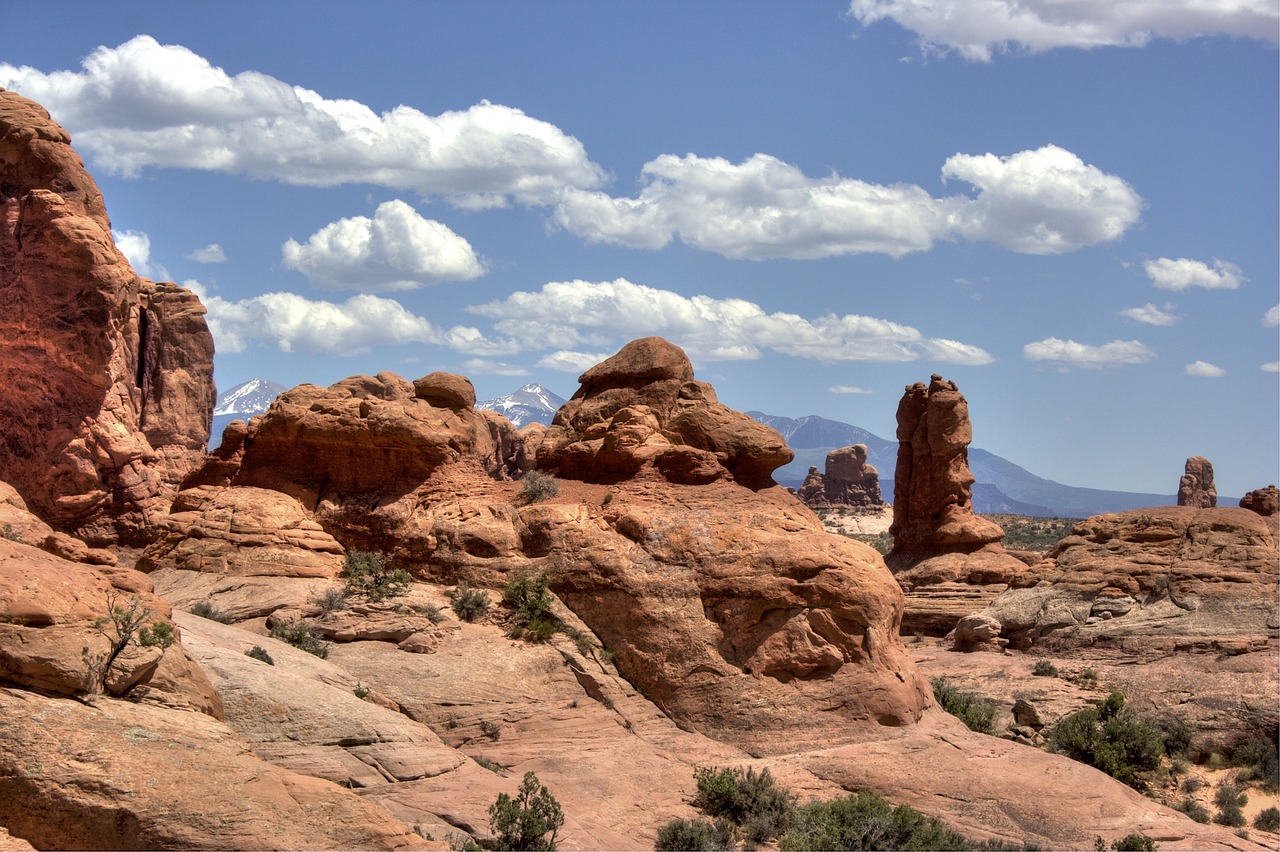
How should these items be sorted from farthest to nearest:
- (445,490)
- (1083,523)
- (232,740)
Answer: (1083,523) → (445,490) → (232,740)

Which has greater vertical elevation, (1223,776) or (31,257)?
(31,257)

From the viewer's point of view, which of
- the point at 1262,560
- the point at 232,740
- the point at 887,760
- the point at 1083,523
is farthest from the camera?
the point at 1083,523

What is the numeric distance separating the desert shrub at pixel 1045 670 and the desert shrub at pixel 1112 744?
4347 mm

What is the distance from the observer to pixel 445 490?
2211 cm

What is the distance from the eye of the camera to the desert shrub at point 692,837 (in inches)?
607

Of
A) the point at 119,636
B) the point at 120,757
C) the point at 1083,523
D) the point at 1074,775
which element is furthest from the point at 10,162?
the point at 1083,523

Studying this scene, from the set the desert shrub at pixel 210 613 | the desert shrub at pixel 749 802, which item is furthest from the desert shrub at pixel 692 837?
the desert shrub at pixel 210 613

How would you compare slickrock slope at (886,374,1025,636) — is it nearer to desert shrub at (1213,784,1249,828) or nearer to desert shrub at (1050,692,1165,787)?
desert shrub at (1050,692,1165,787)

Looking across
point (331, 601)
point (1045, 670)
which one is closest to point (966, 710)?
point (1045, 670)

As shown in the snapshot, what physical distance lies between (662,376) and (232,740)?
1328 cm

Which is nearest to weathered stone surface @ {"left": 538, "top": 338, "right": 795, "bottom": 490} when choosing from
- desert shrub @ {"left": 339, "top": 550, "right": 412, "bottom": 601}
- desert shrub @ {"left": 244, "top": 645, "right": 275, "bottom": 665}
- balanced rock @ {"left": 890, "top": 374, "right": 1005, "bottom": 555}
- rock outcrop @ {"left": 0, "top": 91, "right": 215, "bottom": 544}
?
desert shrub @ {"left": 339, "top": 550, "right": 412, "bottom": 601}

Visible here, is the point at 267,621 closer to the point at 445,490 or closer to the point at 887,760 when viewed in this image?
the point at 445,490

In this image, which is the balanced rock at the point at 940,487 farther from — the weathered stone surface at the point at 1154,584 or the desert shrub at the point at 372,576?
the desert shrub at the point at 372,576

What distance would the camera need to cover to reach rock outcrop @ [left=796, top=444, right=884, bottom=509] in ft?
328
